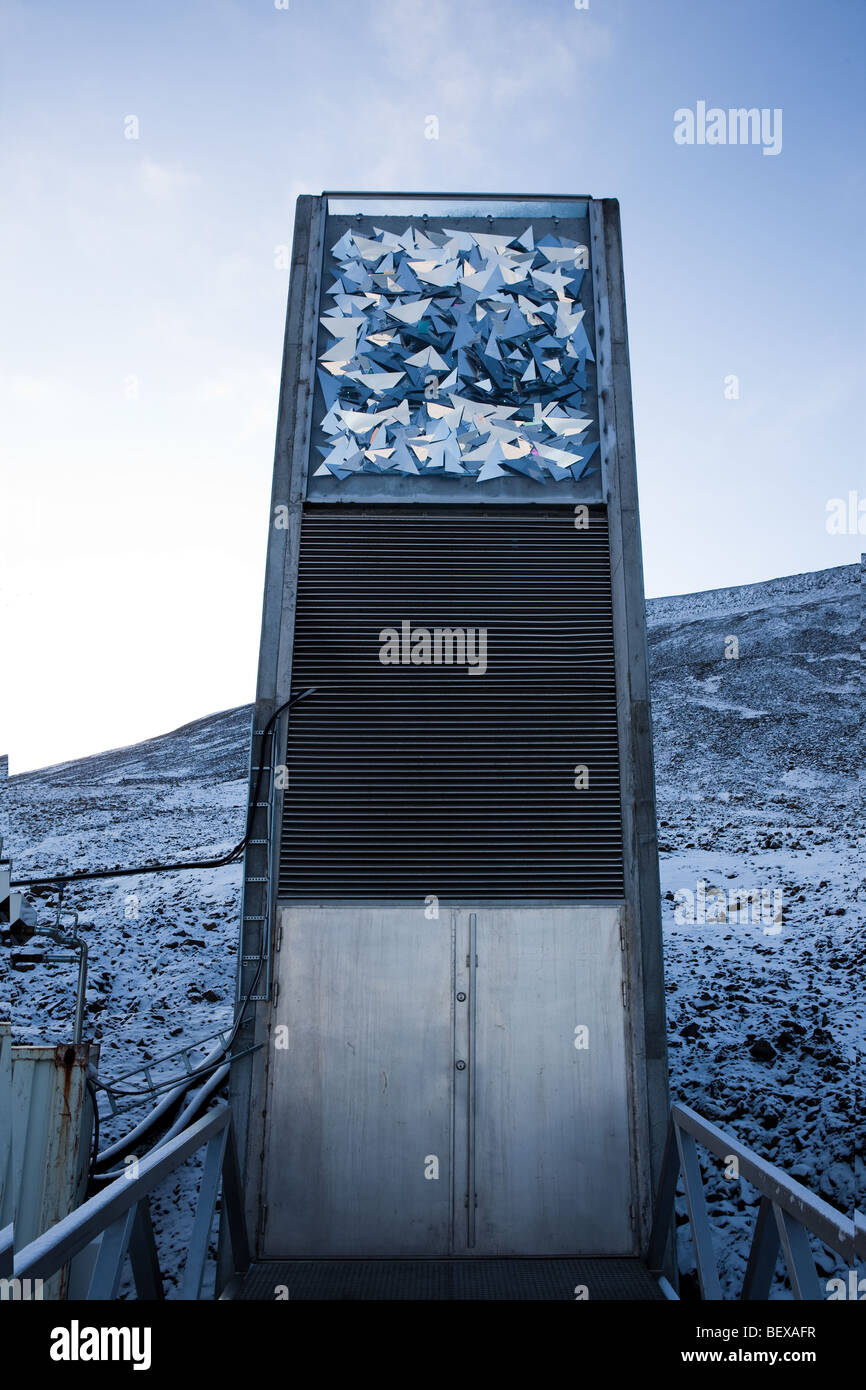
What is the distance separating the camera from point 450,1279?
165 inches

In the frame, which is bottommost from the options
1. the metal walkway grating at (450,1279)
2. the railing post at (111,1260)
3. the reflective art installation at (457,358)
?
the metal walkway grating at (450,1279)

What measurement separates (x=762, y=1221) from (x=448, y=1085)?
→ 1.85 m

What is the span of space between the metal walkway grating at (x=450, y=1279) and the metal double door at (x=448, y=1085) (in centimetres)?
6

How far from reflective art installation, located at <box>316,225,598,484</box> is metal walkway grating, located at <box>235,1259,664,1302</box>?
426 cm

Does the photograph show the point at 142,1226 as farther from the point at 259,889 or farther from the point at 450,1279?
the point at 259,889

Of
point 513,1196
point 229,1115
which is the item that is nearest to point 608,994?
point 513,1196

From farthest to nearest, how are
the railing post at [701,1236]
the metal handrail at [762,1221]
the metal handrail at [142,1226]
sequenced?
the railing post at [701,1236], the metal handrail at [762,1221], the metal handrail at [142,1226]

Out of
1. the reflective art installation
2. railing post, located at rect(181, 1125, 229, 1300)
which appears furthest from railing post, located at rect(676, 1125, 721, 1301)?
the reflective art installation

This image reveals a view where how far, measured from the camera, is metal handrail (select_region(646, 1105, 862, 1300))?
104 inches

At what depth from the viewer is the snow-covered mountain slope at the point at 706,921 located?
280 inches

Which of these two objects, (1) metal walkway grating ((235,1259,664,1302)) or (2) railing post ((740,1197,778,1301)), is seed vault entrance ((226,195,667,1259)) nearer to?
(1) metal walkway grating ((235,1259,664,1302))

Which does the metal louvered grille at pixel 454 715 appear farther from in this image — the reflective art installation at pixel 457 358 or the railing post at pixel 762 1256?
the railing post at pixel 762 1256

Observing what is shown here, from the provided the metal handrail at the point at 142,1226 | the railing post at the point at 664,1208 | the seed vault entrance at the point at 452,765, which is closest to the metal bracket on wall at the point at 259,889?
the seed vault entrance at the point at 452,765
